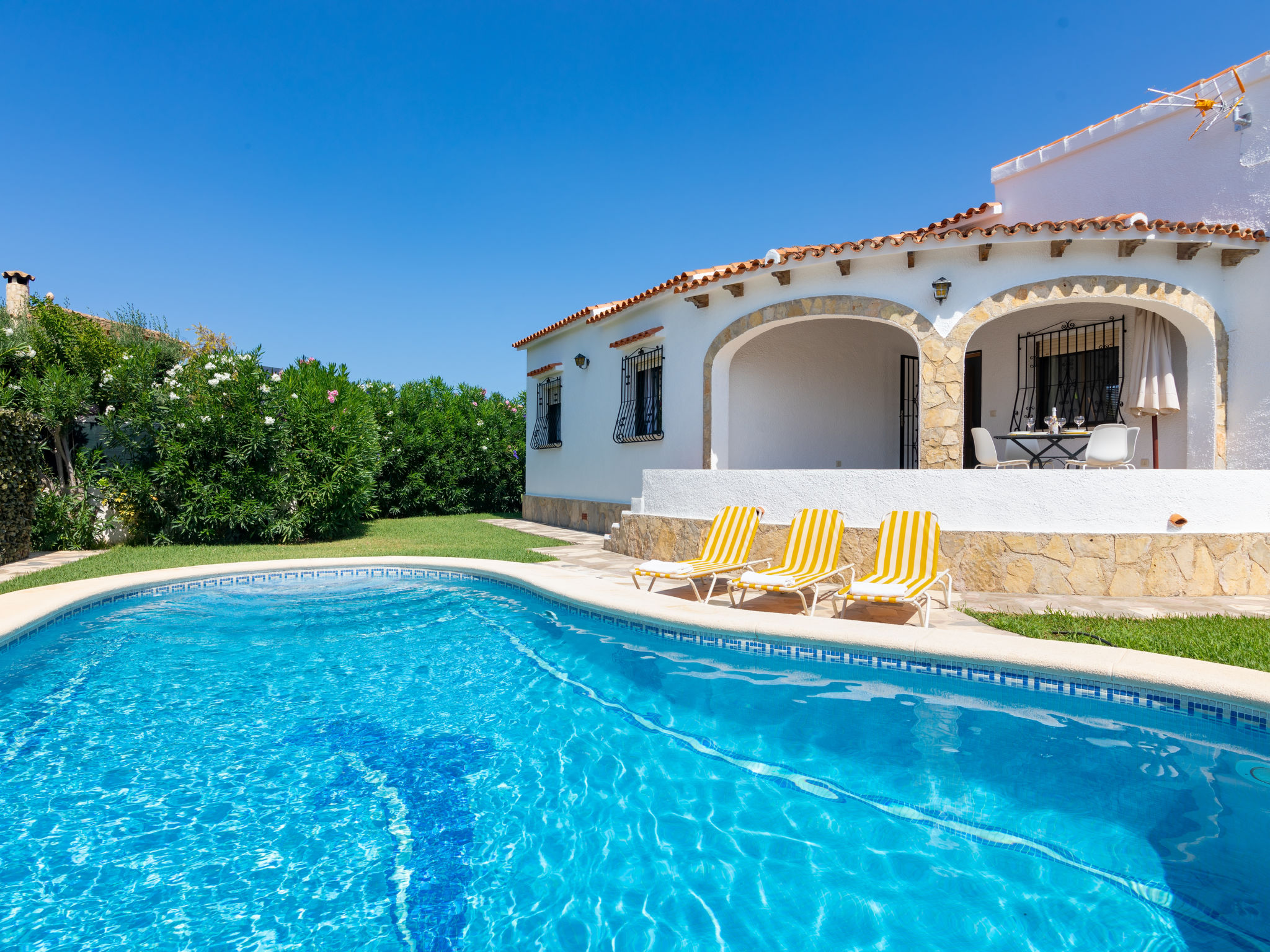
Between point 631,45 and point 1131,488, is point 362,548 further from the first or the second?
point 631,45

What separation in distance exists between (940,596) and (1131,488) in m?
2.29

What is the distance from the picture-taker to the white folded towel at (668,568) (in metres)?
7.18

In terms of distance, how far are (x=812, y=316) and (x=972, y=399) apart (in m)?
4.56

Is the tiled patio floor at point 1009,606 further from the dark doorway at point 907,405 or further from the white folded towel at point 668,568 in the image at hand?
the dark doorway at point 907,405

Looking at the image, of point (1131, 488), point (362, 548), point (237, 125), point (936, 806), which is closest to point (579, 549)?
point (362, 548)

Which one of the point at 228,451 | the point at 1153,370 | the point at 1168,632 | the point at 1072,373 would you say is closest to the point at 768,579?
Answer: the point at 1168,632

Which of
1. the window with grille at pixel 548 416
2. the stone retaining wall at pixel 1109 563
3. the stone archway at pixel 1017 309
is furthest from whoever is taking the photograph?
the window with grille at pixel 548 416

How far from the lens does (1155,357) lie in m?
9.62

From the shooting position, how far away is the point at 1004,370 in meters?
11.9

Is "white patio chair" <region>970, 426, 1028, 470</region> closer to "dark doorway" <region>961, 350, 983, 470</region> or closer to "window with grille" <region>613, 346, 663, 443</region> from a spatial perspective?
"dark doorway" <region>961, 350, 983, 470</region>

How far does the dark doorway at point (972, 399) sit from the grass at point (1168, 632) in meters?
6.66

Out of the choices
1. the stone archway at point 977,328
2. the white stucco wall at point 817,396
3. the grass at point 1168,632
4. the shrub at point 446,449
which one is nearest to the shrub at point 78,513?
the shrub at point 446,449

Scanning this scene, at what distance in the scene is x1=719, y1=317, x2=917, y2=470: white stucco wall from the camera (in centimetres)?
1158

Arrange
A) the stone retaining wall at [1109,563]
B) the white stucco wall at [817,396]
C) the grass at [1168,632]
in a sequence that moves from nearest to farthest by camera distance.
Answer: the grass at [1168,632]
the stone retaining wall at [1109,563]
the white stucco wall at [817,396]
